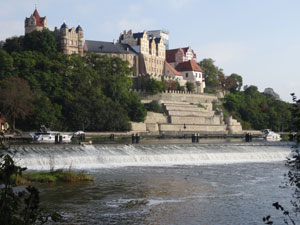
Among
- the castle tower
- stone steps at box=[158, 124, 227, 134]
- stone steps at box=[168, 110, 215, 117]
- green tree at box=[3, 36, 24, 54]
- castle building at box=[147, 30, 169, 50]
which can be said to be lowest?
stone steps at box=[158, 124, 227, 134]

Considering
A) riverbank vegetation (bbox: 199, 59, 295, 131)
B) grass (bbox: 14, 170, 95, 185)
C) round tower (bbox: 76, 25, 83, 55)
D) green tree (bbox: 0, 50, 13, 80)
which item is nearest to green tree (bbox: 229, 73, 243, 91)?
riverbank vegetation (bbox: 199, 59, 295, 131)

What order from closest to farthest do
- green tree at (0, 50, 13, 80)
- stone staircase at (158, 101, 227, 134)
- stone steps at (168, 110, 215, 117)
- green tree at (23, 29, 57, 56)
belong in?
green tree at (0, 50, 13, 80)
green tree at (23, 29, 57, 56)
stone staircase at (158, 101, 227, 134)
stone steps at (168, 110, 215, 117)

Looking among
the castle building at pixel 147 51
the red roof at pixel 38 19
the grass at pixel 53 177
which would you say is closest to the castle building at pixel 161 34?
the castle building at pixel 147 51

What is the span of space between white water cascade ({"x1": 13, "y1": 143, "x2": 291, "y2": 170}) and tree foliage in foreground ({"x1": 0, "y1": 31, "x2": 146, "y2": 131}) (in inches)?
885

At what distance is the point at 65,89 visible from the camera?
7281 cm

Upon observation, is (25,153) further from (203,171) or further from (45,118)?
(45,118)

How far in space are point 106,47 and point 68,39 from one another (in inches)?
505

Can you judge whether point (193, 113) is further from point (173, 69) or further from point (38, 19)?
point (38, 19)

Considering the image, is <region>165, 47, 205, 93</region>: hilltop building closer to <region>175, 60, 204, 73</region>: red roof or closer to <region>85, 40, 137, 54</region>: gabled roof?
<region>175, 60, 204, 73</region>: red roof

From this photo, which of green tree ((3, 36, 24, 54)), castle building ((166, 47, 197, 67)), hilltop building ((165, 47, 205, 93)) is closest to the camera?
green tree ((3, 36, 24, 54))

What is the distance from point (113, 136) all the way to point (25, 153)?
23.2 meters

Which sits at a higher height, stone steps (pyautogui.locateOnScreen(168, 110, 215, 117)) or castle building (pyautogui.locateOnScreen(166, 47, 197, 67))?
castle building (pyautogui.locateOnScreen(166, 47, 197, 67))

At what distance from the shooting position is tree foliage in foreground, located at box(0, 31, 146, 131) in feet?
210

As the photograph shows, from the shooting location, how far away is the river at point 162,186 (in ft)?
65.1
